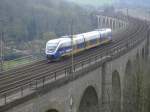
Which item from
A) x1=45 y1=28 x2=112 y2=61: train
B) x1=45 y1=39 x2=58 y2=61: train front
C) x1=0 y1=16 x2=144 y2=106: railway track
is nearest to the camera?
→ x1=0 y1=16 x2=144 y2=106: railway track

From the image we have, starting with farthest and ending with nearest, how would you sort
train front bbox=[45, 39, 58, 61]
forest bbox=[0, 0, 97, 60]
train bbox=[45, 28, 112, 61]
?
forest bbox=[0, 0, 97, 60] < train bbox=[45, 28, 112, 61] < train front bbox=[45, 39, 58, 61]

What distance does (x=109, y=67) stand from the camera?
35969 mm

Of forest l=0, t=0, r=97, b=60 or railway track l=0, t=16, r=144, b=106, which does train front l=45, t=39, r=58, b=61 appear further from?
forest l=0, t=0, r=97, b=60

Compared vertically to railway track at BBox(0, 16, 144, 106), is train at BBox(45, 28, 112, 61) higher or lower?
higher

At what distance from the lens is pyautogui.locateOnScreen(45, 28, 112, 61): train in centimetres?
3569

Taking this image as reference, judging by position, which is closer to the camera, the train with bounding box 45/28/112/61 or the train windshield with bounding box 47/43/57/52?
the train with bounding box 45/28/112/61

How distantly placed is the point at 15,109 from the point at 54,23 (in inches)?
3744

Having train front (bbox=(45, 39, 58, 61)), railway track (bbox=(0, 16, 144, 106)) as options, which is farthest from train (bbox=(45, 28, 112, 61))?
railway track (bbox=(0, 16, 144, 106))

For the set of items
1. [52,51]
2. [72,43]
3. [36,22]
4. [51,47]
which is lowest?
[36,22]

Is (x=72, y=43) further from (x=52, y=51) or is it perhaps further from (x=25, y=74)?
(x=25, y=74)

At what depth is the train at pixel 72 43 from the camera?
35688mm

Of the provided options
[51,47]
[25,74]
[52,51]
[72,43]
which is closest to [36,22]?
[51,47]

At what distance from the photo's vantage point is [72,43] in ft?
113

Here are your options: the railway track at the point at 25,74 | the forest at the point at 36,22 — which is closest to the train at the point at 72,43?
the railway track at the point at 25,74
